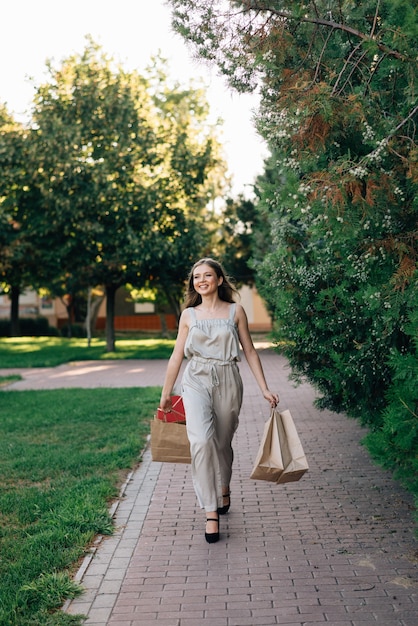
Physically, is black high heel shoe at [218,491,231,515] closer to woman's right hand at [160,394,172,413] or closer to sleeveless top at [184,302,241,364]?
woman's right hand at [160,394,172,413]

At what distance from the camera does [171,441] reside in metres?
6.12

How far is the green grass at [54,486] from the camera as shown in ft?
15.6

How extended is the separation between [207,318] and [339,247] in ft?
3.73

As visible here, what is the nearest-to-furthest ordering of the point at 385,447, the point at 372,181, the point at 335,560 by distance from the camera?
the point at 385,447
the point at 372,181
the point at 335,560

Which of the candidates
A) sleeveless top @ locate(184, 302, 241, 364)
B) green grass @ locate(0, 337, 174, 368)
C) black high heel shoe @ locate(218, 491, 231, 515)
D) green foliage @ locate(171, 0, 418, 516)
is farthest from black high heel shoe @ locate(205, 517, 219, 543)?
green grass @ locate(0, 337, 174, 368)

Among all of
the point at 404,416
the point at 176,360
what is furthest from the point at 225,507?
the point at 404,416

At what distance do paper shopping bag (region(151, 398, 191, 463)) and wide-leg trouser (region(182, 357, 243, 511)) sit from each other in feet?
0.72

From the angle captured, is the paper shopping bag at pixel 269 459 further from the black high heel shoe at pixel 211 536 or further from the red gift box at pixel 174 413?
the red gift box at pixel 174 413

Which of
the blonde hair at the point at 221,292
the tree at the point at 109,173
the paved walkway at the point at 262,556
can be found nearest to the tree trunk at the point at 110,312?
the tree at the point at 109,173

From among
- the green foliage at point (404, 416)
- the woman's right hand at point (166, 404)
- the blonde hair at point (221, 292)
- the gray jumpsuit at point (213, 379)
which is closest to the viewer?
the green foliage at point (404, 416)

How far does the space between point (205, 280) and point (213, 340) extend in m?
0.48

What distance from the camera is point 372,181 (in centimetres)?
482

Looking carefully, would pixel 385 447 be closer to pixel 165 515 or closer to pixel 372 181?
pixel 372 181

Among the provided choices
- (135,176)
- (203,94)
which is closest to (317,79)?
(135,176)
